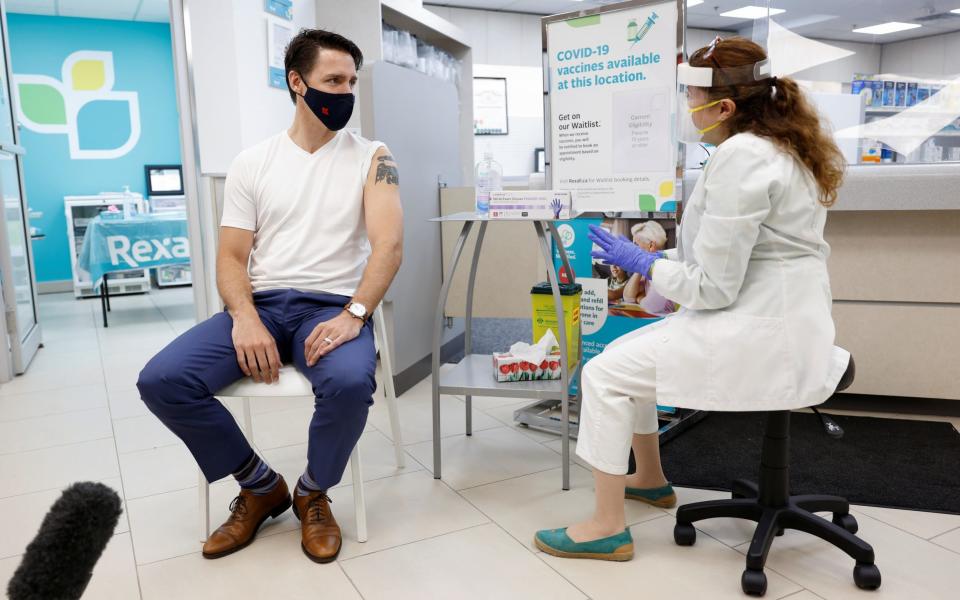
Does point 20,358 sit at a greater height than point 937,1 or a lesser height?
lesser

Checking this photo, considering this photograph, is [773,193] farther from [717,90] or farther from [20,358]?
[20,358]

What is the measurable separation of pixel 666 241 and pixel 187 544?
69.2 inches

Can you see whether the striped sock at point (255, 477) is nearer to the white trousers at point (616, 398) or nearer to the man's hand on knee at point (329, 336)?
the man's hand on knee at point (329, 336)

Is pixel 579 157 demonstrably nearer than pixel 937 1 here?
Yes

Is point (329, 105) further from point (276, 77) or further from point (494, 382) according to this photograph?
point (276, 77)

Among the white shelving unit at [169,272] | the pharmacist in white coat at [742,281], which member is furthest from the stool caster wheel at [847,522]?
the white shelving unit at [169,272]

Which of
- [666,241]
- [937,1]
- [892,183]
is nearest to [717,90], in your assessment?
[666,241]

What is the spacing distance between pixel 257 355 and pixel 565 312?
Result: 1.03m

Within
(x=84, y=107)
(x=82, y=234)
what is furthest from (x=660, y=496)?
→ (x=84, y=107)

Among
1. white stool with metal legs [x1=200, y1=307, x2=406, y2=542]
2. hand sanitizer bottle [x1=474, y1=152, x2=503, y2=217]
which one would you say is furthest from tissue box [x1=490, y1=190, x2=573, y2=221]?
white stool with metal legs [x1=200, y1=307, x2=406, y2=542]

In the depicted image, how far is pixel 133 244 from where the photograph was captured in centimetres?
512

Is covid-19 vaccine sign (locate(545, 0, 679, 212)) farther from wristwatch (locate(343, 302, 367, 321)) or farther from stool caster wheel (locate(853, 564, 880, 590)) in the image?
stool caster wheel (locate(853, 564, 880, 590))

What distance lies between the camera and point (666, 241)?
2.47 m

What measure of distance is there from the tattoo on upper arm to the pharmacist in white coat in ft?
2.75
